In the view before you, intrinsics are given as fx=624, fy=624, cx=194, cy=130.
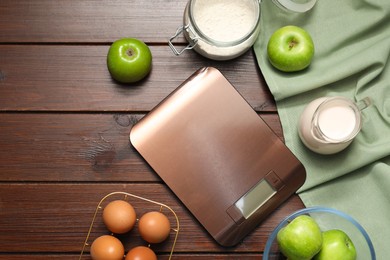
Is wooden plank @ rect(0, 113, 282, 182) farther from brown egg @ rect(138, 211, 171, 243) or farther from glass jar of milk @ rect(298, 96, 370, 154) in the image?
glass jar of milk @ rect(298, 96, 370, 154)

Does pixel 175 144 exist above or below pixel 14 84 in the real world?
below

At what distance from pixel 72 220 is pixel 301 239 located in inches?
15.5

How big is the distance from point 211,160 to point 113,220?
20 centimetres

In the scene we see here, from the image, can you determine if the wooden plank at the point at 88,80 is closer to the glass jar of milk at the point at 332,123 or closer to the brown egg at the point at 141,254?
the glass jar of milk at the point at 332,123

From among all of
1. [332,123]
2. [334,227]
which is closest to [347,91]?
[332,123]

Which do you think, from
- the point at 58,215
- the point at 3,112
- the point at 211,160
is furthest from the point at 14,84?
the point at 211,160

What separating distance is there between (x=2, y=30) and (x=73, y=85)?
162mm

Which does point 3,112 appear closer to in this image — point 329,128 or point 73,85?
point 73,85

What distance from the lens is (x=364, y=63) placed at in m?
1.07

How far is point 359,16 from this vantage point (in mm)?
1090

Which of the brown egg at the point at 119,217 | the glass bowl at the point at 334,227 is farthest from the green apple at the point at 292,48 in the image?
the brown egg at the point at 119,217

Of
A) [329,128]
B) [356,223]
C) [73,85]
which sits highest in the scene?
[73,85]

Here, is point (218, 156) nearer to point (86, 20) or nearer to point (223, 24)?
point (223, 24)

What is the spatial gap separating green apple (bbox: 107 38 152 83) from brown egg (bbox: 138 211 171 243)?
24cm
